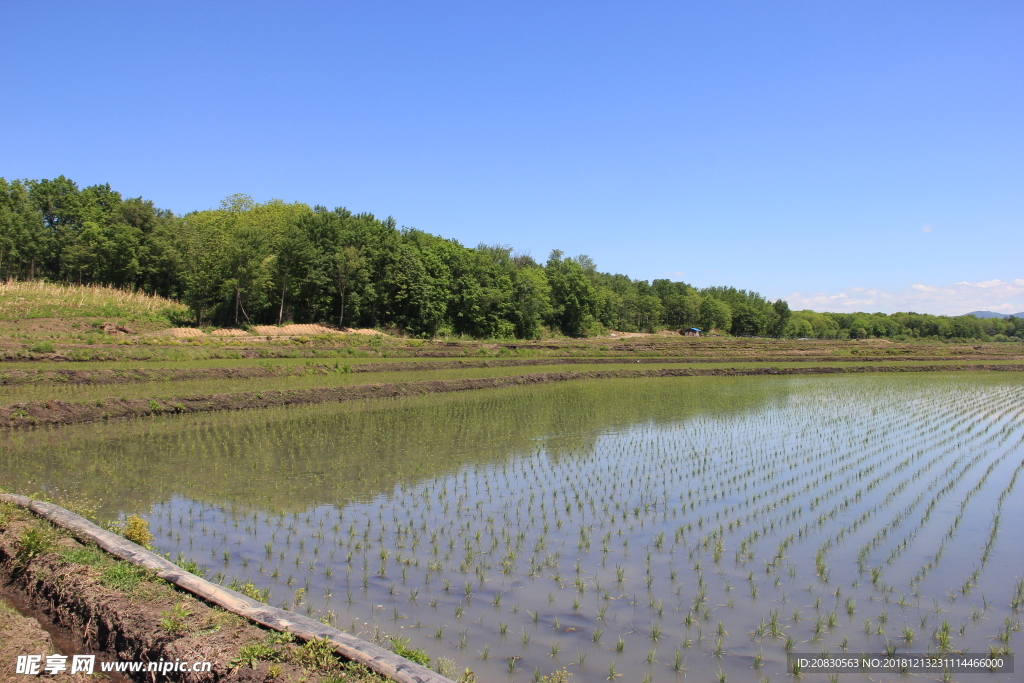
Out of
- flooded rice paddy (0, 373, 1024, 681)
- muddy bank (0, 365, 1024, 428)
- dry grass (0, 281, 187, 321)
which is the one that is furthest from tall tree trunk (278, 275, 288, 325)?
flooded rice paddy (0, 373, 1024, 681)

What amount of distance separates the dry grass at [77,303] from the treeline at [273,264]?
3784 millimetres

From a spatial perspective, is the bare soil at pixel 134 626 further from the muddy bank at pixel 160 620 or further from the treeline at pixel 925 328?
the treeline at pixel 925 328

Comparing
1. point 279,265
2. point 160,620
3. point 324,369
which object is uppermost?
point 279,265

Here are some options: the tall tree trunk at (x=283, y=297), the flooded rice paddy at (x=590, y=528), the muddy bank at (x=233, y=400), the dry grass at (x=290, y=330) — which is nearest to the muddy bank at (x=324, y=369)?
the muddy bank at (x=233, y=400)

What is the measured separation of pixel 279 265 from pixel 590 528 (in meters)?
55.1

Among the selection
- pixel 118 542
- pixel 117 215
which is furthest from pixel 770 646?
pixel 117 215

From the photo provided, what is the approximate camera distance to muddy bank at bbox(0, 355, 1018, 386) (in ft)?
75.5

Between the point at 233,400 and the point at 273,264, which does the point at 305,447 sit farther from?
the point at 273,264

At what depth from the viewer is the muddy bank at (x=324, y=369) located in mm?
23016

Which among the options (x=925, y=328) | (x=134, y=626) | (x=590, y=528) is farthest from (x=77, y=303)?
(x=925, y=328)

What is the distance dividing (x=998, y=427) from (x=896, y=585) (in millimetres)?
17902

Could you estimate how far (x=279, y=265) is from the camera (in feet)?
192

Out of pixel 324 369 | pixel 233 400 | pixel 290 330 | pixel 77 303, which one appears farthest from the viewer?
pixel 290 330

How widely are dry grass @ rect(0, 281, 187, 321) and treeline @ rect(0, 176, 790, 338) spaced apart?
12.4 feet
